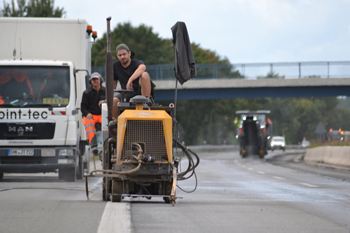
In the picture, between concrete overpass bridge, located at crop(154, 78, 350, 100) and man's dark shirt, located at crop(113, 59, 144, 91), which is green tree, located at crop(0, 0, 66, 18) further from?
man's dark shirt, located at crop(113, 59, 144, 91)

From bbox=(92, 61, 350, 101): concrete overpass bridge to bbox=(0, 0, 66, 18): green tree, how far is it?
588 centimetres

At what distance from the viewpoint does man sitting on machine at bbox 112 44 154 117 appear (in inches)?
410

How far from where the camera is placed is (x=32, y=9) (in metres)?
51.2

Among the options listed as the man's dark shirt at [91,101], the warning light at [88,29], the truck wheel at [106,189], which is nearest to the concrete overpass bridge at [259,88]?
the warning light at [88,29]

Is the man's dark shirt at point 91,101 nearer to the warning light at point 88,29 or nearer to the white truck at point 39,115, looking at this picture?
the white truck at point 39,115

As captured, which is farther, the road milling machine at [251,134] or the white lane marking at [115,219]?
the road milling machine at [251,134]

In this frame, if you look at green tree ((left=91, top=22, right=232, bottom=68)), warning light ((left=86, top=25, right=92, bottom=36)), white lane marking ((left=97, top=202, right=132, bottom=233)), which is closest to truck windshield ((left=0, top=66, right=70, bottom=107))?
warning light ((left=86, top=25, right=92, bottom=36))

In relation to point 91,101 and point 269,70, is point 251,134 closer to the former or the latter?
point 269,70

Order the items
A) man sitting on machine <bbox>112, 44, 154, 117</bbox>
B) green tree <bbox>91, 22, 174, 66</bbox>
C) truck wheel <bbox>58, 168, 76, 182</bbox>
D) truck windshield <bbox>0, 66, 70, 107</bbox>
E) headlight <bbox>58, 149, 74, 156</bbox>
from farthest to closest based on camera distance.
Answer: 1. green tree <bbox>91, 22, 174, 66</bbox>
2. truck wheel <bbox>58, 168, 76, 182</bbox>
3. headlight <bbox>58, 149, 74, 156</bbox>
4. truck windshield <bbox>0, 66, 70, 107</bbox>
5. man sitting on machine <bbox>112, 44, 154, 117</bbox>

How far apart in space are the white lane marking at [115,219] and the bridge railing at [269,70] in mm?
40096

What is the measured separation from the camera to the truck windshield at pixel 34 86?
51.8 feet

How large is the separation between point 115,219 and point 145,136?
2.07 meters

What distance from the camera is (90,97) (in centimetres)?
1378

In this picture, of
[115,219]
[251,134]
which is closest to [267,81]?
[251,134]
